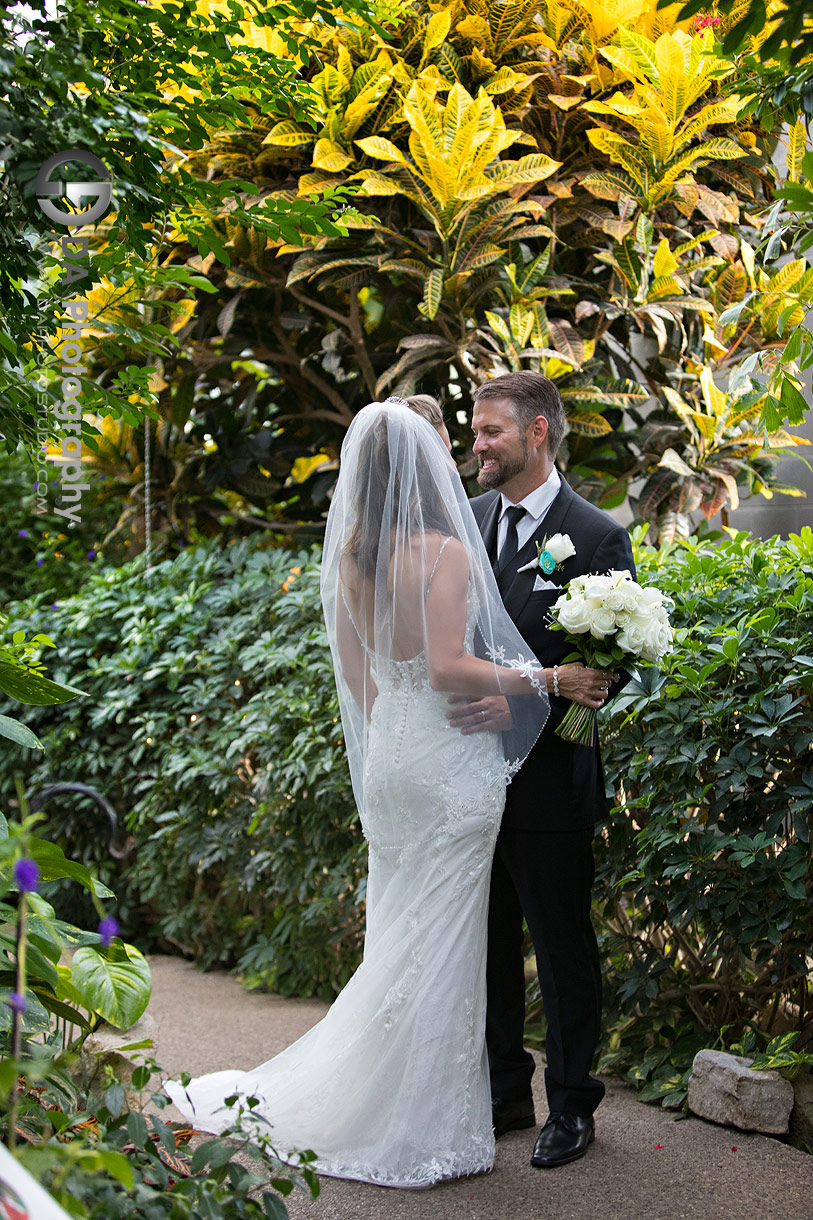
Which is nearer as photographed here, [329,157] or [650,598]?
[650,598]

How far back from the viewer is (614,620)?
102 inches

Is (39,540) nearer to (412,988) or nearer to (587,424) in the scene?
(587,424)

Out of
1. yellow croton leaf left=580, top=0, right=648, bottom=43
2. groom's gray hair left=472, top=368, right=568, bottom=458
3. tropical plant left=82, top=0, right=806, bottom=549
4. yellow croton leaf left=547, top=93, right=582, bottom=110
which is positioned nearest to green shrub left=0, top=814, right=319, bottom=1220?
groom's gray hair left=472, top=368, right=568, bottom=458

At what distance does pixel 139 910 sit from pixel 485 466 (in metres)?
3.43

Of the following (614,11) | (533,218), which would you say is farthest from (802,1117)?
(614,11)

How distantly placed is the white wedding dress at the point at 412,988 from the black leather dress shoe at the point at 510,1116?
23cm

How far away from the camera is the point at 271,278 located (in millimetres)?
5191

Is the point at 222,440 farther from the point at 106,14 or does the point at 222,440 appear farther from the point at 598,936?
the point at 106,14

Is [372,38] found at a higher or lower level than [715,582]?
higher

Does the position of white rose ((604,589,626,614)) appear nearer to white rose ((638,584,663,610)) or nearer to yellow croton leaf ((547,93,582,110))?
white rose ((638,584,663,610))

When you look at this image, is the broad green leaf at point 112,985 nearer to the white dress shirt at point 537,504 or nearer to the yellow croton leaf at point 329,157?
the white dress shirt at point 537,504

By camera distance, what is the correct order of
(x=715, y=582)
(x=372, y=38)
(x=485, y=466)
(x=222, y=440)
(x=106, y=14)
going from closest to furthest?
(x=106, y=14) < (x=485, y=466) < (x=715, y=582) < (x=372, y=38) < (x=222, y=440)

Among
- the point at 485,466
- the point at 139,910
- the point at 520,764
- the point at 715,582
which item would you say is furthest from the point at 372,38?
the point at 139,910

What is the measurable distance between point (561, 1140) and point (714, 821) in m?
0.95
